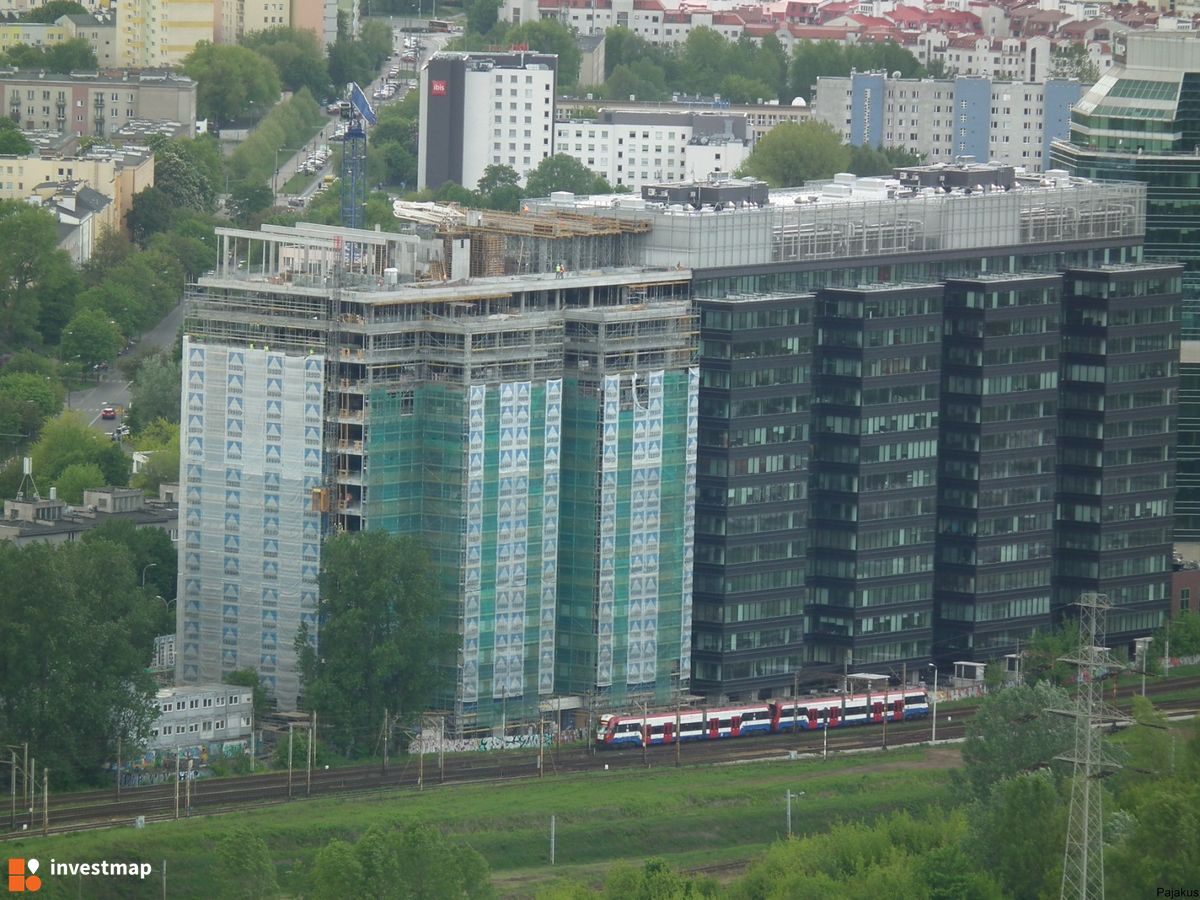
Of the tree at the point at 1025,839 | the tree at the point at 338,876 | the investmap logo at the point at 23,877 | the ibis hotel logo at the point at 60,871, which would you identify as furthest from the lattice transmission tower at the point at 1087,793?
the investmap logo at the point at 23,877

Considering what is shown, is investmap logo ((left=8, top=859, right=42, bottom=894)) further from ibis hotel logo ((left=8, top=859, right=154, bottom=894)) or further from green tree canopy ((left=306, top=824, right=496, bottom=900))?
green tree canopy ((left=306, top=824, right=496, bottom=900))

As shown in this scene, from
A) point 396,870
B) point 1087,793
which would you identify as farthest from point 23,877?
point 1087,793

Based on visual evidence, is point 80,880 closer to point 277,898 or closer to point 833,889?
point 277,898

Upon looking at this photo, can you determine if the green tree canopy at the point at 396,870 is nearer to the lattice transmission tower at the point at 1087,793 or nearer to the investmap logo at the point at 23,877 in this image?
the investmap logo at the point at 23,877

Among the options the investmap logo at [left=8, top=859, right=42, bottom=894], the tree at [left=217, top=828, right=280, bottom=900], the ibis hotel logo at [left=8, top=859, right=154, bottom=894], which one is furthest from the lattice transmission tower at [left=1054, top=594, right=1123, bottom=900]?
the investmap logo at [left=8, top=859, right=42, bottom=894]

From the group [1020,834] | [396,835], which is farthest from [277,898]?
[1020,834]
